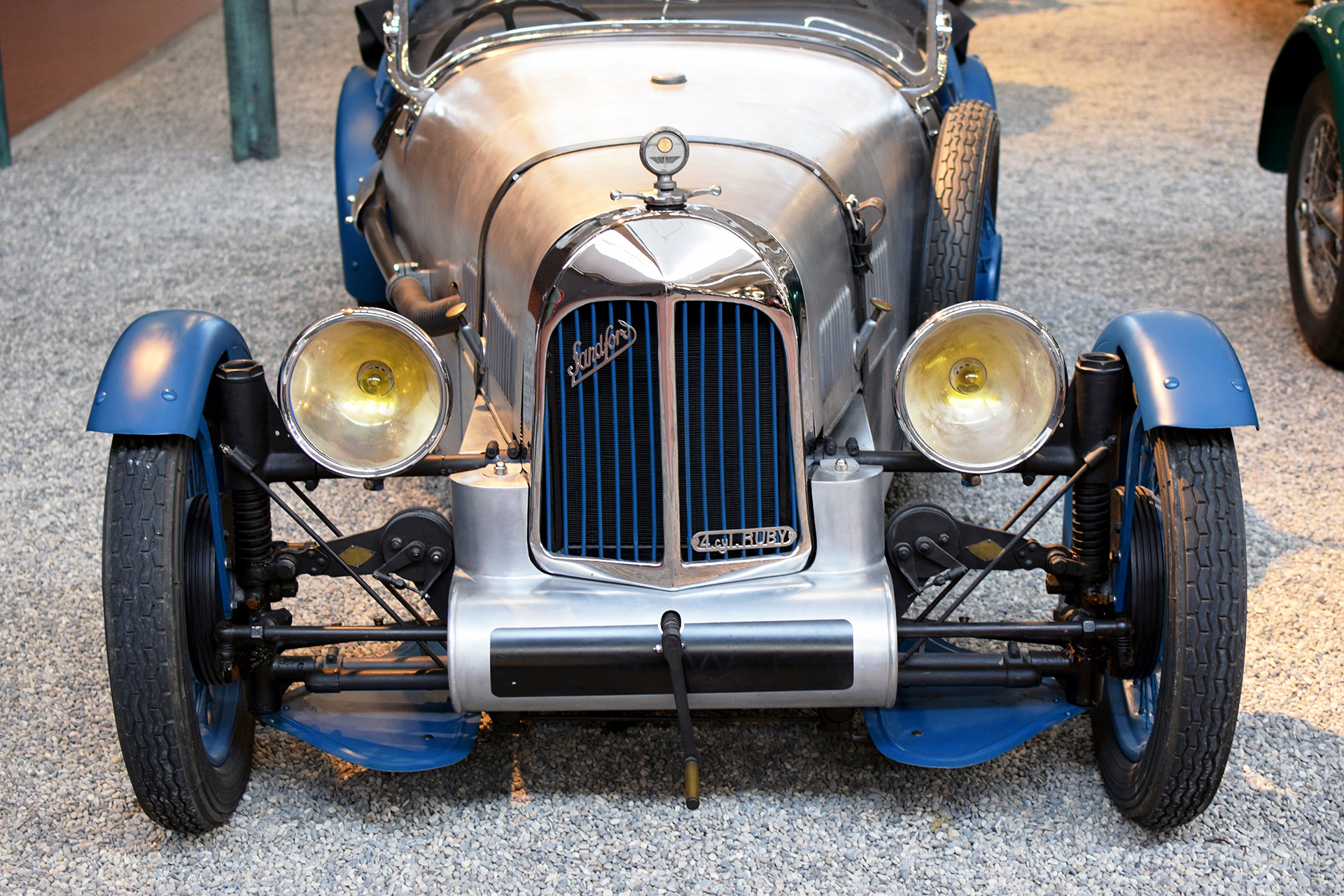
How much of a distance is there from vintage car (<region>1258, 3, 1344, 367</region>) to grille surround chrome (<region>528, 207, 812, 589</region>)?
2994 millimetres

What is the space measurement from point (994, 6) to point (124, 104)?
23.2 ft

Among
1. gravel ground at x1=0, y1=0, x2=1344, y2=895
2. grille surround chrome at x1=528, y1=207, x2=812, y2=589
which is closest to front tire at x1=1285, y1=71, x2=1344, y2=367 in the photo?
gravel ground at x1=0, y1=0, x2=1344, y2=895

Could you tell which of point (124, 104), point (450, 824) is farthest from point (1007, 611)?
point (124, 104)

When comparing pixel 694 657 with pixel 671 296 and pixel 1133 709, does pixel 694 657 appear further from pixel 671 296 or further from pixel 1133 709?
pixel 1133 709

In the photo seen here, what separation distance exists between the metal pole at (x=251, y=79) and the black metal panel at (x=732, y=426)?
551 cm

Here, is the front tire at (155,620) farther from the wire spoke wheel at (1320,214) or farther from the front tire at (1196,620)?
the wire spoke wheel at (1320,214)

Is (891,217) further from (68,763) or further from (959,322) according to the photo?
(68,763)

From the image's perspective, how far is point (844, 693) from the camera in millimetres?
2256

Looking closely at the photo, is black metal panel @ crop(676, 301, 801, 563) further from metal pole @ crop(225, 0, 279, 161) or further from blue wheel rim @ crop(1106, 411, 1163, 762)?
metal pole @ crop(225, 0, 279, 161)

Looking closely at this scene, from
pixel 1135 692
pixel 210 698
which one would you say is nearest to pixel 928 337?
pixel 1135 692

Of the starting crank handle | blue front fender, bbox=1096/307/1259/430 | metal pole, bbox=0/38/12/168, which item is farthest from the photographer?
metal pole, bbox=0/38/12/168

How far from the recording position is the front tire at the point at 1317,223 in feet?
15.0

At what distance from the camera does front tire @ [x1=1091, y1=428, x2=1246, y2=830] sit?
2.21m

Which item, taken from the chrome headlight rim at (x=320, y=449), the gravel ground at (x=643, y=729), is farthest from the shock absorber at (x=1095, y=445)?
the chrome headlight rim at (x=320, y=449)
